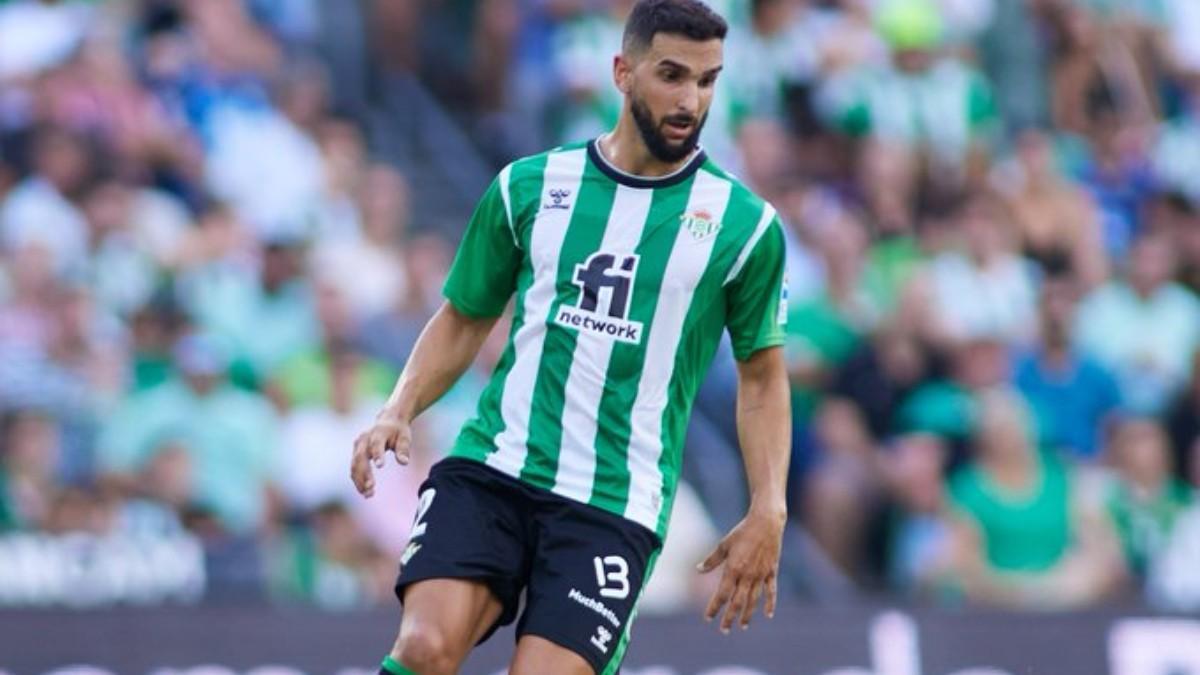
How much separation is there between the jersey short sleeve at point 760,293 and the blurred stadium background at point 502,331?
3.39m

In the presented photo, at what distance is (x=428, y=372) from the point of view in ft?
23.3

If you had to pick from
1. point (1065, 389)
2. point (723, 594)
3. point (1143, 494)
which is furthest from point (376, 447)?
point (1065, 389)

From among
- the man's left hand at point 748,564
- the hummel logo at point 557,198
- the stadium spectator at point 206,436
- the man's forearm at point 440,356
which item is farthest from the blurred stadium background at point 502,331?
the hummel logo at point 557,198

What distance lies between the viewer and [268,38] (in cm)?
1413

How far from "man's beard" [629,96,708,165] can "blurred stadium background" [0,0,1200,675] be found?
12.1ft

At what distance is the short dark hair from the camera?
6.75 meters

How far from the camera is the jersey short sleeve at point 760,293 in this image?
22.9 ft

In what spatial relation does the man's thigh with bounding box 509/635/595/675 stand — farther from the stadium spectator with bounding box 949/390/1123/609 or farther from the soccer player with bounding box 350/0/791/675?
the stadium spectator with bounding box 949/390/1123/609

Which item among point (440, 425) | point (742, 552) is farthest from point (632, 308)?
point (440, 425)

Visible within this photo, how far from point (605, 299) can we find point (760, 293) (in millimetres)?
455

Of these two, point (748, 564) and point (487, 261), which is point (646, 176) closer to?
point (487, 261)

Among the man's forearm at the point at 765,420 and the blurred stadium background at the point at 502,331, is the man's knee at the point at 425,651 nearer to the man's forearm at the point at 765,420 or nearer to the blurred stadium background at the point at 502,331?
the man's forearm at the point at 765,420

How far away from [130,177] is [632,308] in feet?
20.7

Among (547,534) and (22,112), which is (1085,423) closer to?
(22,112)
